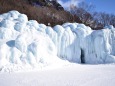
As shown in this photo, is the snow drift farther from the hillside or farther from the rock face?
the rock face

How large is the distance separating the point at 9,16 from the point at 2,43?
4.40 m

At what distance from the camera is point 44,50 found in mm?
14234

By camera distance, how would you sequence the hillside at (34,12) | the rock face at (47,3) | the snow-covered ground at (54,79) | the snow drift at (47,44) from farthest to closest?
the rock face at (47,3), the hillside at (34,12), the snow drift at (47,44), the snow-covered ground at (54,79)

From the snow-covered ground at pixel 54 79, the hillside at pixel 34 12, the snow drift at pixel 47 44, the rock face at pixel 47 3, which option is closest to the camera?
the snow-covered ground at pixel 54 79

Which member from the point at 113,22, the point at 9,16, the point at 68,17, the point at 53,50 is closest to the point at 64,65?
the point at 53,50

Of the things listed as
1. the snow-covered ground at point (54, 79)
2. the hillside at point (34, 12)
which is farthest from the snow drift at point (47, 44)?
the hillside at point (34, 12)

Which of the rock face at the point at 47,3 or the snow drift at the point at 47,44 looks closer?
the snow drift at the point at 47,44

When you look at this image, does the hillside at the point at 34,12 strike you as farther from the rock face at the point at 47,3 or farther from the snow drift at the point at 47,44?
the snow drift at the point at 47,44

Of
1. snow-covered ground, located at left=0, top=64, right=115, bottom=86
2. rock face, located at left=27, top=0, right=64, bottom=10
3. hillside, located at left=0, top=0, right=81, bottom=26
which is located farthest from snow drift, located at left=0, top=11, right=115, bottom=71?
rock face, located at left=27, top=0, right=64, bottom=10

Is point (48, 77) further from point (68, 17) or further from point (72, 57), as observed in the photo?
point (68, 17)

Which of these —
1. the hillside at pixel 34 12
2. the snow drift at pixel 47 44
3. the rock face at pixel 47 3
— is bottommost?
the snow drift at pixel 47 44

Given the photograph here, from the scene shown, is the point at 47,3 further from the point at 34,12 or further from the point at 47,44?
the point at 47,44

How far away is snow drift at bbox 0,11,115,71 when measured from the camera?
12.8 meters

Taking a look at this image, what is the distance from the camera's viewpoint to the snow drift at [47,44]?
1277cm
